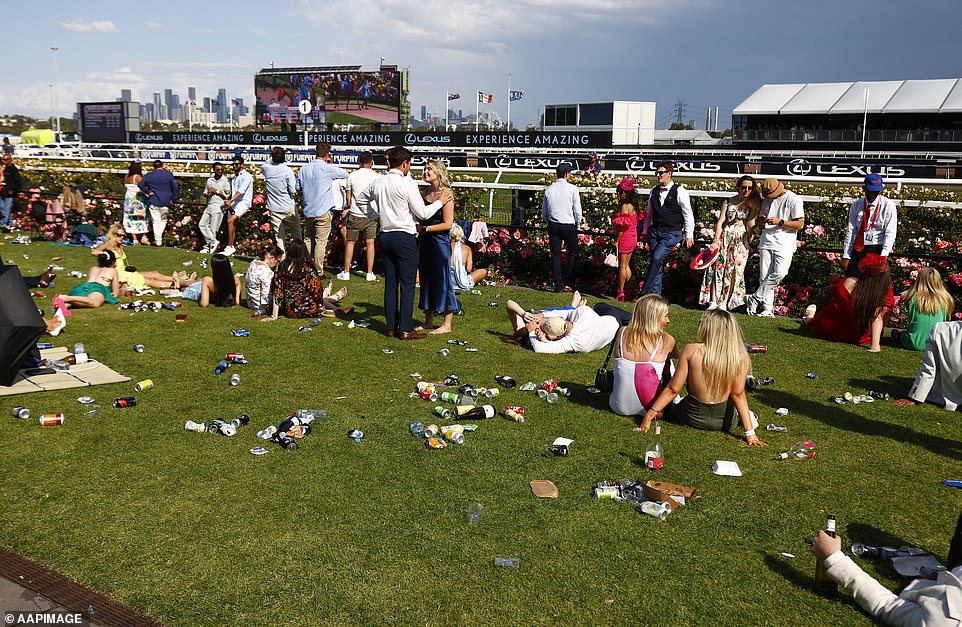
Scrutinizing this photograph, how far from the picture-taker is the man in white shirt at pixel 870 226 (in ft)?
31.8

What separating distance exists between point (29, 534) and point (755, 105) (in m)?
63.1

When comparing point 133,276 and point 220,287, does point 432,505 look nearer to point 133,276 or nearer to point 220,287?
point 220,287

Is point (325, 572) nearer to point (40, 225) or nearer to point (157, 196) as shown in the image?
point (157, 196)

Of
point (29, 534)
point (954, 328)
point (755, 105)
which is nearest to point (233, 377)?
point (29, 534)

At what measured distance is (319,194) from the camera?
1260 centimetres

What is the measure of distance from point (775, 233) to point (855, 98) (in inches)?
2109

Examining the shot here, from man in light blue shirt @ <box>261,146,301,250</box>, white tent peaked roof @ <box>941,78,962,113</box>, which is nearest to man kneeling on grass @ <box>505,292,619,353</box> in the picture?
man in light blue shirt @ <box>261,146,301,250</box>

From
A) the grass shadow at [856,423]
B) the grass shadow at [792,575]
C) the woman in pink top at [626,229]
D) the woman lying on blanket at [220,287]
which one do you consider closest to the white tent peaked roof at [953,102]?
the woman in pink top at [626,229]

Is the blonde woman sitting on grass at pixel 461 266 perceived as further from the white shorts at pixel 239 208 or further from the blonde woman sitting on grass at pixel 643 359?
the white shorts at pixel 239 208

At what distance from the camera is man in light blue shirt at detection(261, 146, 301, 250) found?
1290cm

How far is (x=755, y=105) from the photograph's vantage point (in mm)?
60688

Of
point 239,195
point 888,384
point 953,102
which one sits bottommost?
point 888,384

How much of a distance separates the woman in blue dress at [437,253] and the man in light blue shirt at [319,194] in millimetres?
3876

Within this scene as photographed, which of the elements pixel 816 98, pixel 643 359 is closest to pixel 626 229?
pixel 643 359
